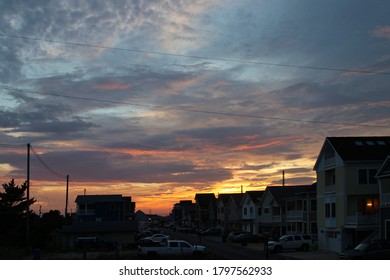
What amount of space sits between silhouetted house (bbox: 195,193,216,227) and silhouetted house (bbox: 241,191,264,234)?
142 feet

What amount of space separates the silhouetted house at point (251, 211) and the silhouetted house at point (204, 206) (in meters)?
43.1

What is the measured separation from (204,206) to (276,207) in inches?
2621

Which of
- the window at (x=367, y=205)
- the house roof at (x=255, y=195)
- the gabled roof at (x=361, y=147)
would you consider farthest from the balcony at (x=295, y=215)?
the house roof at (x=255, y=195)

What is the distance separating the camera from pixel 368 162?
52844 mm

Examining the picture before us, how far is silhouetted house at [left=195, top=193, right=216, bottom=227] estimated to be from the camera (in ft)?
479

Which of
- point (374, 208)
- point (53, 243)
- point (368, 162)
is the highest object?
point (368, 162)

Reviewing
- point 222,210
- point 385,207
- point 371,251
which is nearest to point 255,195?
point 222,210

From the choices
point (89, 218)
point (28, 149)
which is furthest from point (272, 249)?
point (89, 218)

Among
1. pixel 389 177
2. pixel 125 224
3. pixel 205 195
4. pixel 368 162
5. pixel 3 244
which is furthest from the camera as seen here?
pixel 205 195

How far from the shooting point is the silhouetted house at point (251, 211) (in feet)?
302

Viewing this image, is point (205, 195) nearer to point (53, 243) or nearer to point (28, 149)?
point (53, 243)

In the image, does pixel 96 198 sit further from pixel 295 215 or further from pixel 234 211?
pixel 295 215

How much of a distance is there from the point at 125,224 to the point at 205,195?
86.8 metres

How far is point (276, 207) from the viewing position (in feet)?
272
